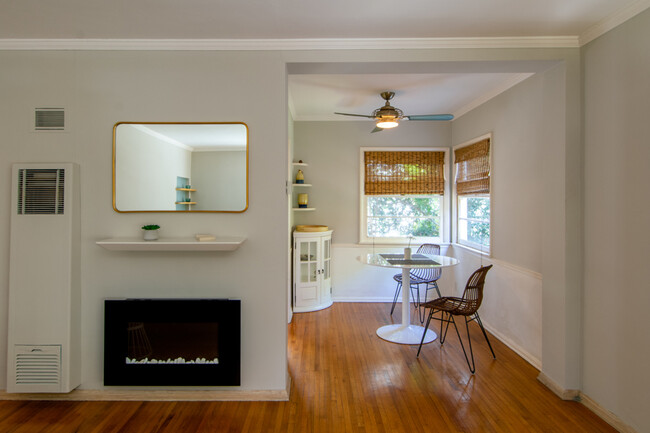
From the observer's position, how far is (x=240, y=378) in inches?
104

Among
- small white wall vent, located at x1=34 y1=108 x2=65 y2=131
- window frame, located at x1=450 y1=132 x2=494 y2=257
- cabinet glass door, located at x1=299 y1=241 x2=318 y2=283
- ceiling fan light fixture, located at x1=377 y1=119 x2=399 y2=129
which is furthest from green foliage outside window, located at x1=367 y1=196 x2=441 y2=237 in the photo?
small white wall vent, located at x1=34 y1=108 x2=65 y2=131

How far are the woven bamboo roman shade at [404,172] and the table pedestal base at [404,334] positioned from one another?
1.96 metres

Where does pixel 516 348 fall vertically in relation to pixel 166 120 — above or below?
below

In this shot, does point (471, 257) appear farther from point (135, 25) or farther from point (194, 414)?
point (135, 25)

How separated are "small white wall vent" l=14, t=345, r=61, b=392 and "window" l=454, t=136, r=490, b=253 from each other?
4.04 metres

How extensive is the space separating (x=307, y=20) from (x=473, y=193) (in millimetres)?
3066

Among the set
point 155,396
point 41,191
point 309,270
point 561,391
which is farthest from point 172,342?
point 561,391

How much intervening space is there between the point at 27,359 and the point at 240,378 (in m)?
1.41

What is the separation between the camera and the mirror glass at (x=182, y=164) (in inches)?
105

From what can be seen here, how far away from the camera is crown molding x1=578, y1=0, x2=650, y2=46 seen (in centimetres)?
216

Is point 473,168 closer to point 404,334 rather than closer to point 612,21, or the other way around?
point 404,334

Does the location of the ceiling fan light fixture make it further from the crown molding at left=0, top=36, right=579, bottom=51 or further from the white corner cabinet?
the white corner cabinet

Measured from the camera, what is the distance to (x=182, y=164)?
2664mm

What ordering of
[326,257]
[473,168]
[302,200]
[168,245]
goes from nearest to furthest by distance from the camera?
[168,245] → [473,168] → [326,257] → [302,200]
